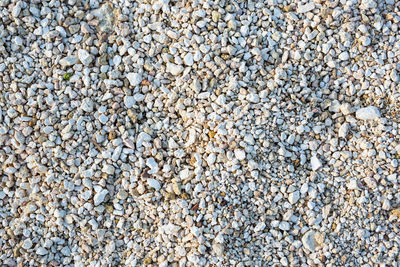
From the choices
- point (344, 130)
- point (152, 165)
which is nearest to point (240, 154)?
point (152, 165)

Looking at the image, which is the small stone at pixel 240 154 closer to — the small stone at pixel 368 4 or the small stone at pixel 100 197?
the small stone at pixel 100 197

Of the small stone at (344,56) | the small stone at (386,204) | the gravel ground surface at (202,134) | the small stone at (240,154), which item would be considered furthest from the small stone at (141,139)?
the small stone at (386,204)

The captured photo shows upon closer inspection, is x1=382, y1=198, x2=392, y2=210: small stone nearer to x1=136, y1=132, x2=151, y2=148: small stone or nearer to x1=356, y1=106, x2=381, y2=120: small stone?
x1=356, y1=106, x2=381, y2=120: small stone

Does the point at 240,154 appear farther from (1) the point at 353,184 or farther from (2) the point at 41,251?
(2) the point at 41,251

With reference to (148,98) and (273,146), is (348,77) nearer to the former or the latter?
(273,146)

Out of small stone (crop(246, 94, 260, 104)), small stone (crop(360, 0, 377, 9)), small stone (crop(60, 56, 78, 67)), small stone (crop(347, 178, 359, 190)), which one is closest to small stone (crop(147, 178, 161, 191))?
small stone (crop(246, 94, 260, 104))

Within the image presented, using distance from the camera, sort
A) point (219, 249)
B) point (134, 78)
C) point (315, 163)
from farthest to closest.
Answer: point (134, 78)
point (315, 163)
point (219, 249)

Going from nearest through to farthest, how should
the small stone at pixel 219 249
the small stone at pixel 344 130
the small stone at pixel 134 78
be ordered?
the small stone at pixel 219 249
the small stone at pixel 344 130
the small stone at pixel 134 78

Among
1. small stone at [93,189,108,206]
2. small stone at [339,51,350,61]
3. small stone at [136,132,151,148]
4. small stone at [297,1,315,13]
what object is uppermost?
small stone at [297,1,315,13]
